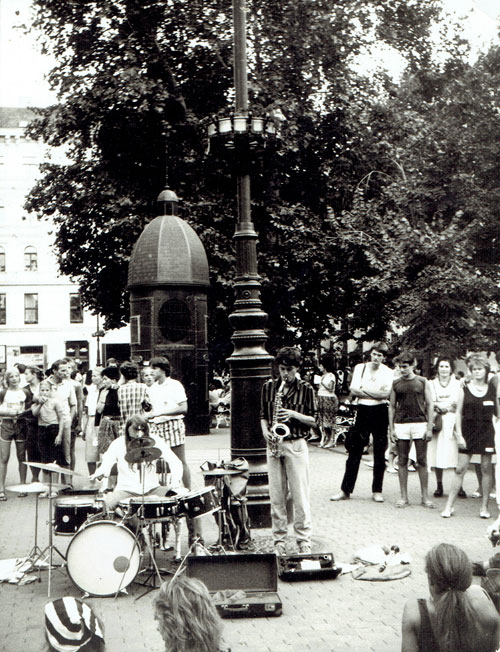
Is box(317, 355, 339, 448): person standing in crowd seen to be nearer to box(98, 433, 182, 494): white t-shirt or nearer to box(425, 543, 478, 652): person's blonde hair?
box(98, 433, 182, 494): white t-shirt

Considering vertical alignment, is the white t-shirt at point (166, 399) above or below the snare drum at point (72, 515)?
above

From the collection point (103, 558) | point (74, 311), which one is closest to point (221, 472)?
point (103, 558)

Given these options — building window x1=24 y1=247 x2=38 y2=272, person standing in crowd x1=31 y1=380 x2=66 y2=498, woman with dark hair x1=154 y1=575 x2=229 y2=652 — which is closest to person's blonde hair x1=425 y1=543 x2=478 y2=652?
woman with dark hair x1=154 y1=575 x2=229 y2=652

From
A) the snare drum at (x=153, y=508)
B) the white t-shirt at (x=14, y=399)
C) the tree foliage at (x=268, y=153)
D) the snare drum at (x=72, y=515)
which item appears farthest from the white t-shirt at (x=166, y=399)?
the tree foliage at (x=268, y=153)

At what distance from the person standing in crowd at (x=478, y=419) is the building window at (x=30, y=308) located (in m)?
55.9

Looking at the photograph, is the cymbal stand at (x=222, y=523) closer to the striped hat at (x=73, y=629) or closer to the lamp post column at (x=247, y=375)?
the lamp post column at (x=247, y=375)

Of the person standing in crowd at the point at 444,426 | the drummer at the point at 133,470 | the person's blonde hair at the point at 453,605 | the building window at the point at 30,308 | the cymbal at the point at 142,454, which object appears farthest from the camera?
the building window at the point at 30,308

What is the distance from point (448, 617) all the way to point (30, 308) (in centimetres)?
6232

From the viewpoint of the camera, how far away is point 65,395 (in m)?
12.8

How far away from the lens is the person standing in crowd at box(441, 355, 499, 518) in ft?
33.8

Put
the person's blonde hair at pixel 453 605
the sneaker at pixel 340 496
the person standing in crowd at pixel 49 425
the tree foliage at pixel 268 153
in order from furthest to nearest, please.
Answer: the tree foliage at pixel 268 153
the person standing in crowd at pixel 49 425
the sneaker at pixel 340 496
the person's blonde hair at pixel 453 605

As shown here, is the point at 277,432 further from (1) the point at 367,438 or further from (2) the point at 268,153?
(2) the point at 268,153

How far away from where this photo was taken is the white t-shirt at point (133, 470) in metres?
7.98

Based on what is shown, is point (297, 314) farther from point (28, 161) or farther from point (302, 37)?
point (28, 161)
